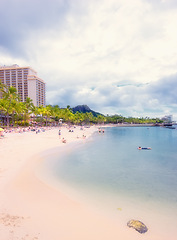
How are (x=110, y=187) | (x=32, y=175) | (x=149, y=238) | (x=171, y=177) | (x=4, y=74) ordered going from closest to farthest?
1. (x=149, y=238)
2. (x=110, y=187)
3. (x=32, y=175)
4. (x=171, y=177)
5. (x=4, y=74)

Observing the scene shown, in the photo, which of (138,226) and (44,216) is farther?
(44,216)

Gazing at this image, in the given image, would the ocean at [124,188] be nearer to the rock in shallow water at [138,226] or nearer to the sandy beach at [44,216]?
the rock in shallow water at [138,226]

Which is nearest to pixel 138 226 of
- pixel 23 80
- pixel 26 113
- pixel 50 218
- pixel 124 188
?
pixel 50 218

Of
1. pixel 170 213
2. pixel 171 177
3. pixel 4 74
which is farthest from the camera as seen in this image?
pixel 4 74

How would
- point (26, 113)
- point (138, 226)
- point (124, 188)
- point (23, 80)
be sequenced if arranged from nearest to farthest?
point (138, 226) < point (124, 188) < point (26, 113) < point (23, 80)

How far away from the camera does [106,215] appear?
23.1ft

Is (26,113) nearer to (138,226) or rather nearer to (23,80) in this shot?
(23,80)

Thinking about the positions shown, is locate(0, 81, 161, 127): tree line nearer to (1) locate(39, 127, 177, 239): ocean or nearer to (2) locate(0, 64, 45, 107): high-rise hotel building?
(2) locate(0, 64, 45, 107): high-rise hotel building

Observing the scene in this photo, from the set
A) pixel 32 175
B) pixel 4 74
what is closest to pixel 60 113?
pixel 4 74

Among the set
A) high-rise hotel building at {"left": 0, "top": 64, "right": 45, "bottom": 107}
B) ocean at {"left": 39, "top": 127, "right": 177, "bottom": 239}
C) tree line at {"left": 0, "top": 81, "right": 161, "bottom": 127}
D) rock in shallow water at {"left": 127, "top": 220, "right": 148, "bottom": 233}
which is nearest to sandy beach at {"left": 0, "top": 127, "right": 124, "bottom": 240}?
rock in shallow water at {"left": 127, "top": 220, "right": 148, "bottom": 233}

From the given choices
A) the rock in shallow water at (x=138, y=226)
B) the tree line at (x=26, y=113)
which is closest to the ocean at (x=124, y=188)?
the rock in shallow water at (x=138, y=226)

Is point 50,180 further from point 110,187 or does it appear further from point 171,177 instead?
point 171,177

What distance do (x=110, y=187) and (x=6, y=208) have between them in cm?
681

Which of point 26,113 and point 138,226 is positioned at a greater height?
point 26,113
